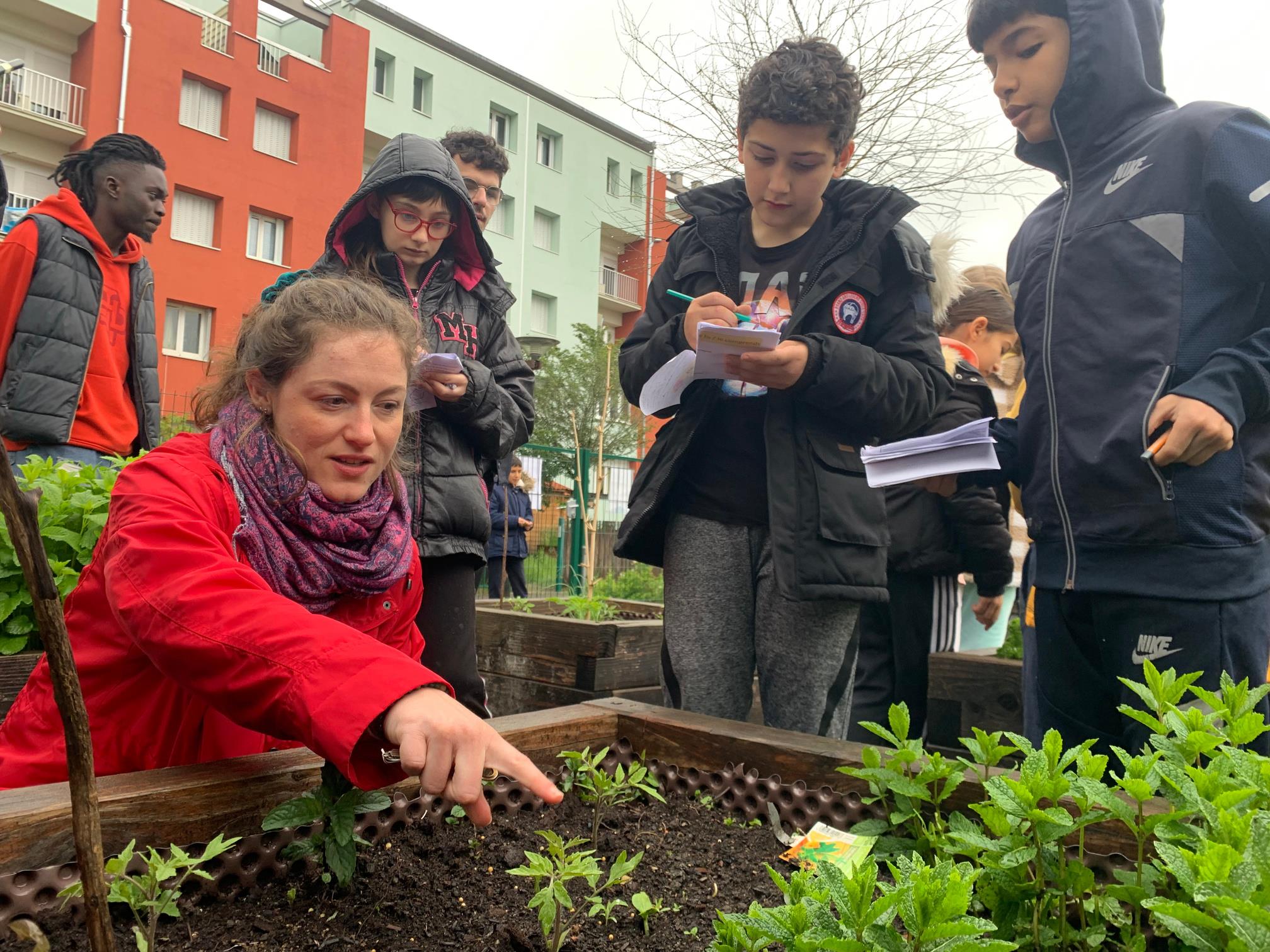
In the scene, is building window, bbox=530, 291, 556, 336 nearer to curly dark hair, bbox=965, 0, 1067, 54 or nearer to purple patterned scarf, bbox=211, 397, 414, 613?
curly dark hair, bbox=965, 0, 1067, 54

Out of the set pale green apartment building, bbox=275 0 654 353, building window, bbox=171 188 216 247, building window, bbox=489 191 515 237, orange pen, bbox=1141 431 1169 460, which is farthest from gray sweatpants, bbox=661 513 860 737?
building window, bbox=489 191 515 237

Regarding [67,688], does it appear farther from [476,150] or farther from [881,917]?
[476,150]

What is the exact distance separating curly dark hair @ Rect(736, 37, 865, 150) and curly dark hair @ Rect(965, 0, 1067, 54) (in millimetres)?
327

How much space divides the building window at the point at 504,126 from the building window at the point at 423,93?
8.64ft

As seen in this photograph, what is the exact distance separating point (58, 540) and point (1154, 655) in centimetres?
289

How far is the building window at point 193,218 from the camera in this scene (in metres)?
22.7

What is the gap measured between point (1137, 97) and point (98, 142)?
4.13 meters

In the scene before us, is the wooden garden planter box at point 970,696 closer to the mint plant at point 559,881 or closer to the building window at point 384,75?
the mint plant at point 559,881

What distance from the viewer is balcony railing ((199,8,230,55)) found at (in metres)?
23.4

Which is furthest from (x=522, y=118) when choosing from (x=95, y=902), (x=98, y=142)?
(x=95, y=902)

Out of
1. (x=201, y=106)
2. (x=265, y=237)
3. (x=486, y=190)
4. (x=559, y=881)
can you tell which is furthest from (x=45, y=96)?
(x=559, y=881)

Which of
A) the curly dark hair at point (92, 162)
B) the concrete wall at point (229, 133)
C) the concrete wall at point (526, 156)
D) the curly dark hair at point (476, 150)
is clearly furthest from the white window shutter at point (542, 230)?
the curly dark hair at point (92, 162)

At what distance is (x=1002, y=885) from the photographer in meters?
1.04

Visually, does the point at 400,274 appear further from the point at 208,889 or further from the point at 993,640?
the point at 993,640
